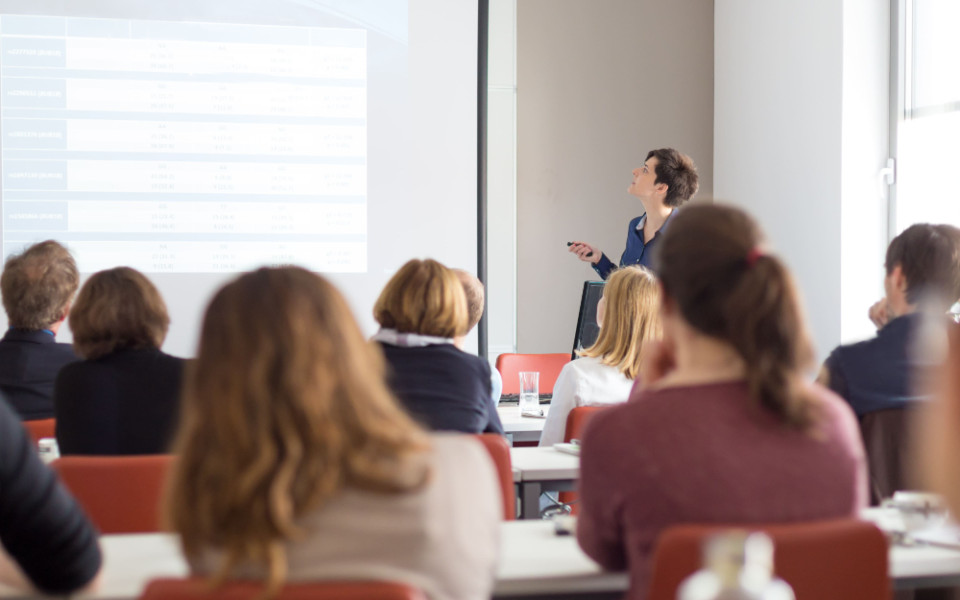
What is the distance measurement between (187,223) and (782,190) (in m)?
3.28

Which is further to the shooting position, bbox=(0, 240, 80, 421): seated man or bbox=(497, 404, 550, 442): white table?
bbox=(497, 404, 550, 442): white table

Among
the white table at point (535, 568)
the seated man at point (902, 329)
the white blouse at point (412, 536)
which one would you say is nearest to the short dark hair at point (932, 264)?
the seated man at point (902, 329)

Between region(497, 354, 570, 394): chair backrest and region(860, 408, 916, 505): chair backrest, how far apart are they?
8.03 ft

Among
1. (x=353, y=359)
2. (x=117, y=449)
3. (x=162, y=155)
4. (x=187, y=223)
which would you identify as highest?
(x=162, y=155)

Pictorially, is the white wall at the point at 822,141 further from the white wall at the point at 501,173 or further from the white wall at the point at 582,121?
the white wall at the point at 501,173

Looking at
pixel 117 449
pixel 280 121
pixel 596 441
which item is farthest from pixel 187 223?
pixel 596 441

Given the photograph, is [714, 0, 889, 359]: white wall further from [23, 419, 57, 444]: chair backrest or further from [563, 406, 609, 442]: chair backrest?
[23, 419, 57, 444]: chair backrest

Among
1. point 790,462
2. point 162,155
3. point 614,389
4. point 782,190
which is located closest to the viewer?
point 790,462

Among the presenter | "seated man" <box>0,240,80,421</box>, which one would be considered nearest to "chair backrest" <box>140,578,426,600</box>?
"seated man" <box>0,240,80,421</box>

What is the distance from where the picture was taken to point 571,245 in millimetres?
4734

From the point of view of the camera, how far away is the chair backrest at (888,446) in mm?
2295

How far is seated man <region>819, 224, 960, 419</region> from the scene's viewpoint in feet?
7.55

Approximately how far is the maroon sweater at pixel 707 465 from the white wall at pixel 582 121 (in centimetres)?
442

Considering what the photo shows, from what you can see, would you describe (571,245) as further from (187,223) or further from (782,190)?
(187,223)
